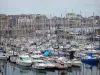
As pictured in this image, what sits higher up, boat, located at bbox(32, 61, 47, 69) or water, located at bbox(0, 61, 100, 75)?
boat, located at bbox(32, 61, 47, 69)

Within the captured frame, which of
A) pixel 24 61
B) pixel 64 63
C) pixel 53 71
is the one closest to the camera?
pixel 53 71

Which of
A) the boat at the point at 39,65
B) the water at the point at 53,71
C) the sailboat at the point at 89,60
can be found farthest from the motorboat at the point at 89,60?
the boat at the point at 39,65

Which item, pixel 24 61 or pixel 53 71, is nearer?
pixel 53 71

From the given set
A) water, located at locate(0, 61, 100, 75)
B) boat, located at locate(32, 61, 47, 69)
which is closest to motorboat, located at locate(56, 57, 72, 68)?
water, located at locate(0, 61, 100, 75)

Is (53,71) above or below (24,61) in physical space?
below

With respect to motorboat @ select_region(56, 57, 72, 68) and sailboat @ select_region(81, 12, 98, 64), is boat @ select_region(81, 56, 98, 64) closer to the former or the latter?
sailboat @ select_region(81, 12, 98, 64)

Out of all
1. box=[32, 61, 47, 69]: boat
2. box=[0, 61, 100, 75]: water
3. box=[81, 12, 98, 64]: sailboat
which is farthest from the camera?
box=[81, 12, 98, 64]: sailboat

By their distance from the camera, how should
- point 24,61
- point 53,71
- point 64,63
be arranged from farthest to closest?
1. point 24,61
2. point 64,63
3. point 53,71

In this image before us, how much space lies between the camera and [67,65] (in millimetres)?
10930

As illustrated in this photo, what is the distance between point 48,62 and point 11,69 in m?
1.58

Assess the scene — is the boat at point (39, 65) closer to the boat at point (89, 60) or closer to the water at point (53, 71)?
the water at point (53, 71)

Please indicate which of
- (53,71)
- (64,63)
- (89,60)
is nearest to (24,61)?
(53,71)

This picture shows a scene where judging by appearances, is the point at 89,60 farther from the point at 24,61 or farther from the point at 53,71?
the point at 24,61

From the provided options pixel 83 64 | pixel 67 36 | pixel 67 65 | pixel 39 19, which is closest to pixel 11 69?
pixel 67 65
